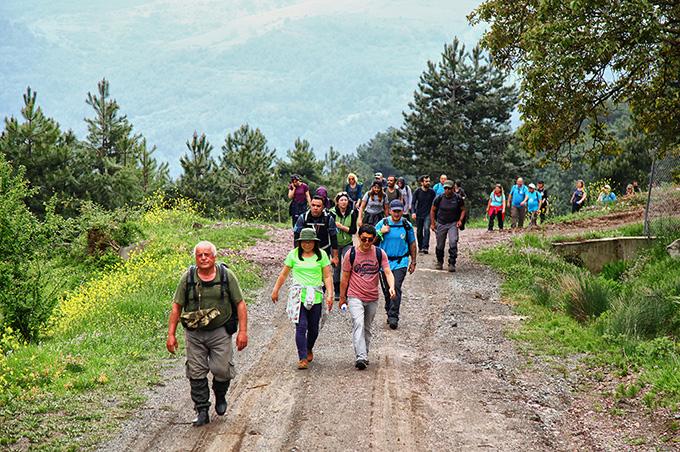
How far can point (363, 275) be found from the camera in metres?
10.4

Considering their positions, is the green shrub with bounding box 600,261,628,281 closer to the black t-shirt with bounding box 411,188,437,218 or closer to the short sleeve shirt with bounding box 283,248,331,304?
the black t-shirt with bounding box 411,188,437,218

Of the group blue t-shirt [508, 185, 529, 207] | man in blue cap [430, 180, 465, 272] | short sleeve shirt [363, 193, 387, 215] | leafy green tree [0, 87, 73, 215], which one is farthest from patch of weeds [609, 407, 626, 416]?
leafy green tree [0, 87, 73, 215]

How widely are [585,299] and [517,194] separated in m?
13.0

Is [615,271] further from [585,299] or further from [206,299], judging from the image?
[206,299]

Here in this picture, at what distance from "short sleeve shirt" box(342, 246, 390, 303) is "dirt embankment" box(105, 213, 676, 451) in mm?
939

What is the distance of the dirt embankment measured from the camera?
7738mm

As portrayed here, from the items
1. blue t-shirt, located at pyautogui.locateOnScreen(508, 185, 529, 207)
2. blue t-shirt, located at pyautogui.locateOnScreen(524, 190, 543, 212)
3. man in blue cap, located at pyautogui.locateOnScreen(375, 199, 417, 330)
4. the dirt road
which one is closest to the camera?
the dirt road

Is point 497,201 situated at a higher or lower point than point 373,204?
higher

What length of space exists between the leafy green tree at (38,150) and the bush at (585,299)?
99.0 ft

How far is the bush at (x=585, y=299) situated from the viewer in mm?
13430

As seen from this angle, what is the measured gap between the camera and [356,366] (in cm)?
1018

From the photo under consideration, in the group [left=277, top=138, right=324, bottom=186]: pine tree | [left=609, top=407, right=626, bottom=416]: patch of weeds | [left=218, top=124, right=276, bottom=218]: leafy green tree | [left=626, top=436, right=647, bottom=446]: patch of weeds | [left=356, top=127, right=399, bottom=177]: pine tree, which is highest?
[left=356, top=127, right=399, bottom=177]: pine tree

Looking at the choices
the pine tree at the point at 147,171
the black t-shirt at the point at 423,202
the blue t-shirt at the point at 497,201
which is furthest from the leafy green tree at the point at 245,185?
the black t-shirt at the point at 423,202

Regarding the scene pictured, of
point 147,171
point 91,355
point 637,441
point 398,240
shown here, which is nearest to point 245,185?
point 147,171
